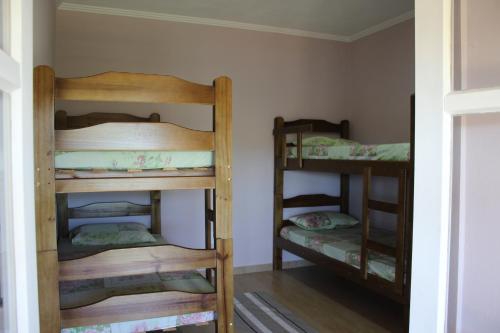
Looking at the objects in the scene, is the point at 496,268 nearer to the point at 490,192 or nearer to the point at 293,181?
the point at 490,192

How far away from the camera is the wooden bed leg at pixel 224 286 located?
76.0 inches

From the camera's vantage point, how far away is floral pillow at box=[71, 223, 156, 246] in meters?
2.73

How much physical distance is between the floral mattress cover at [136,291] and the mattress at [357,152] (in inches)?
54.6

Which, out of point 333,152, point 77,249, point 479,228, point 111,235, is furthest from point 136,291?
point 333,152

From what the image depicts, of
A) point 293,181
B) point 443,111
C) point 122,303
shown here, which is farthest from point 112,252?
point 293,181

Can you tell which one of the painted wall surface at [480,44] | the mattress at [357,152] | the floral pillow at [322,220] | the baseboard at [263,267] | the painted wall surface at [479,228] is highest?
the painted wall surface at [480,44]

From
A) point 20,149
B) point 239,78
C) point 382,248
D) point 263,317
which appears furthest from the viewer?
point 239,78

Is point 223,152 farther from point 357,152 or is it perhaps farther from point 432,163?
point 357,152

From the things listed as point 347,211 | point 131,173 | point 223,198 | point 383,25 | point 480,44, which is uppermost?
point 383,25

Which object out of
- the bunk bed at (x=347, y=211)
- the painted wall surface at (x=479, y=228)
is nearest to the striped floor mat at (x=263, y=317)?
the bunk bed at (x=347, y=211)

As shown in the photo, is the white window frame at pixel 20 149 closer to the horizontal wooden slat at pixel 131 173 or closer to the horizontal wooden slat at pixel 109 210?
the horizontal wooden slat at pixel 131 173

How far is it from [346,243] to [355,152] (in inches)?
27.2

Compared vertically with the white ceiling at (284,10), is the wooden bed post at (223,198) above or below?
below

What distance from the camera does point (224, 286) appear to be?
1.94m
